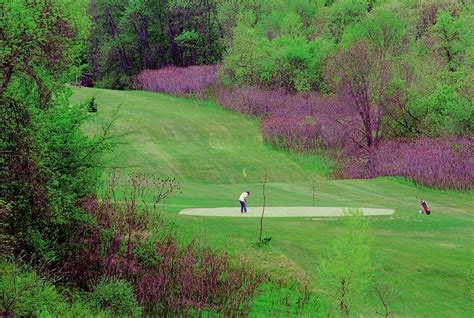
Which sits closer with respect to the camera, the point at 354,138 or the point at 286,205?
the point at 286,205

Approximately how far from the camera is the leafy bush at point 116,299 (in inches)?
869

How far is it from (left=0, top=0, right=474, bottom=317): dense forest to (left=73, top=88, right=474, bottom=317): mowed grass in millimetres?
2051

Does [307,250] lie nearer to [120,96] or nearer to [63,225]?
[63,225]

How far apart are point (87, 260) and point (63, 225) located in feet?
7.46

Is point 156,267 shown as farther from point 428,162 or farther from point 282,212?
point 428,162

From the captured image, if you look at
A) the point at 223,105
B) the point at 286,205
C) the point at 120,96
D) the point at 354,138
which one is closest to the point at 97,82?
the point at 120,96

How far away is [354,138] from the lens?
6388 centimetres

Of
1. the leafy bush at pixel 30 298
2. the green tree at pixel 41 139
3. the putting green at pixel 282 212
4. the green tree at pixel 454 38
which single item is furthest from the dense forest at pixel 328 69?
the leafy bush at pixel 30 298

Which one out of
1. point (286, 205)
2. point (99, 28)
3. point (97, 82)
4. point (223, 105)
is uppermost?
point (99, 28)

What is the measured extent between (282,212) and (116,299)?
1655cm

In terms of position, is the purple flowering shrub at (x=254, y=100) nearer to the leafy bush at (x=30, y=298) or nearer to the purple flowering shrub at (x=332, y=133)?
the purple flowering shrub at (x=332, y=133)

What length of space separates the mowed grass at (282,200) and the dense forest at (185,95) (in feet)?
6.73

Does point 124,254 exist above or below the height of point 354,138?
below

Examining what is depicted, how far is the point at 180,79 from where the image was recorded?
84.1m
